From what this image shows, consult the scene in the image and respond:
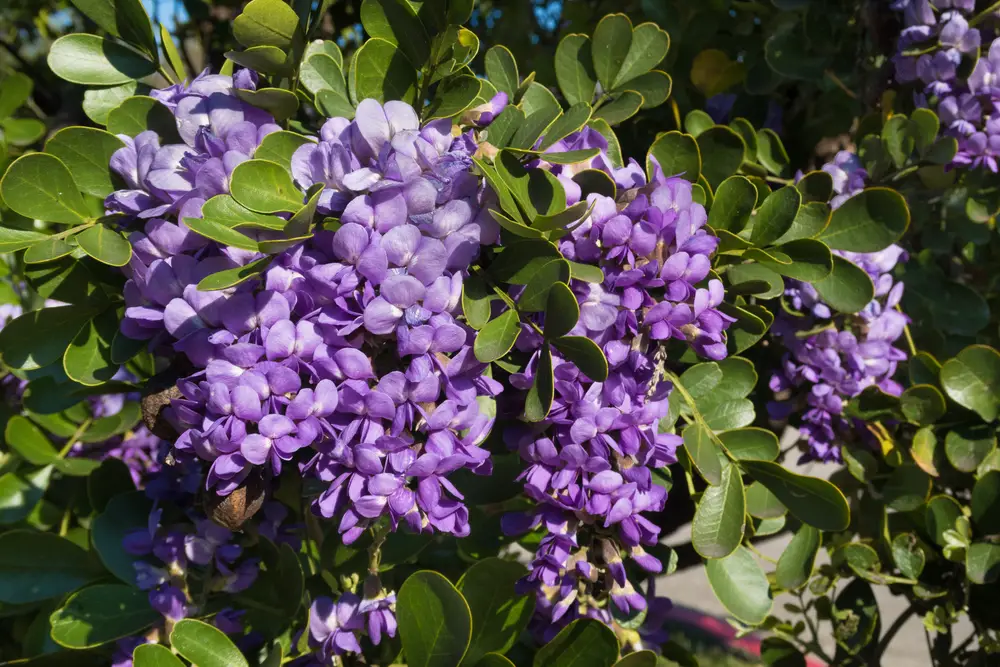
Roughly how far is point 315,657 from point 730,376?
0.66 meters

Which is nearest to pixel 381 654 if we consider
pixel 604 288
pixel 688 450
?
pixel 688 450

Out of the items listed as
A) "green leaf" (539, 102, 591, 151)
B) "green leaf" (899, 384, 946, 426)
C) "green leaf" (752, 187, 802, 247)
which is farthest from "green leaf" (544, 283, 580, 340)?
"green leaf" (899, 384, 946, 426)

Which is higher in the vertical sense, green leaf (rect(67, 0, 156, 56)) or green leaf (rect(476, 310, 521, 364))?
green leaf (rect(67, 0, 156, 56))

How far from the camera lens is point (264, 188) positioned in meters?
0.77

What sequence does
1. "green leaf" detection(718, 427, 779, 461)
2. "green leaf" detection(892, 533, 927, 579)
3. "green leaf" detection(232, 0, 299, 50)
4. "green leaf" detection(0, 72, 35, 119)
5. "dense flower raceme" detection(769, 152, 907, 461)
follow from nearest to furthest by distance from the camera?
1. "green leaf" detection(232, 0, 299, 50)
2. "green leaf" detection(718, 427, 779, 461)
3. "dense flower raceme" detection(769, 152, 907, 461)
4. "green leaf" detection(892, 533, 927, 579)
5. "green leaf" detection(0, 72, 35, 119)

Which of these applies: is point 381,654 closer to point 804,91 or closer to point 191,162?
point 191,162

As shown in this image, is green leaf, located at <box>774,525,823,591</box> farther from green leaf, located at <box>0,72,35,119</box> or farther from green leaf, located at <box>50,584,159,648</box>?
green leaf, located at <box>0,72,35,119</box>

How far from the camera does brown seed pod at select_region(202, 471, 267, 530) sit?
2.62ft

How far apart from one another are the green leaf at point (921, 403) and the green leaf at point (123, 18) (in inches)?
46.2

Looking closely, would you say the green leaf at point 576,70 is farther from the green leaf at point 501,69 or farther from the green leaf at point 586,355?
the green leaf at point 586,355

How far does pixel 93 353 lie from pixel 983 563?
1.29 meters

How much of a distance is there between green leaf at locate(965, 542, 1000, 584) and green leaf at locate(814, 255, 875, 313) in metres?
0.48

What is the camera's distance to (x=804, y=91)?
5.40 ft

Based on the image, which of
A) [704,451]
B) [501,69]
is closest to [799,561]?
[704,451]
